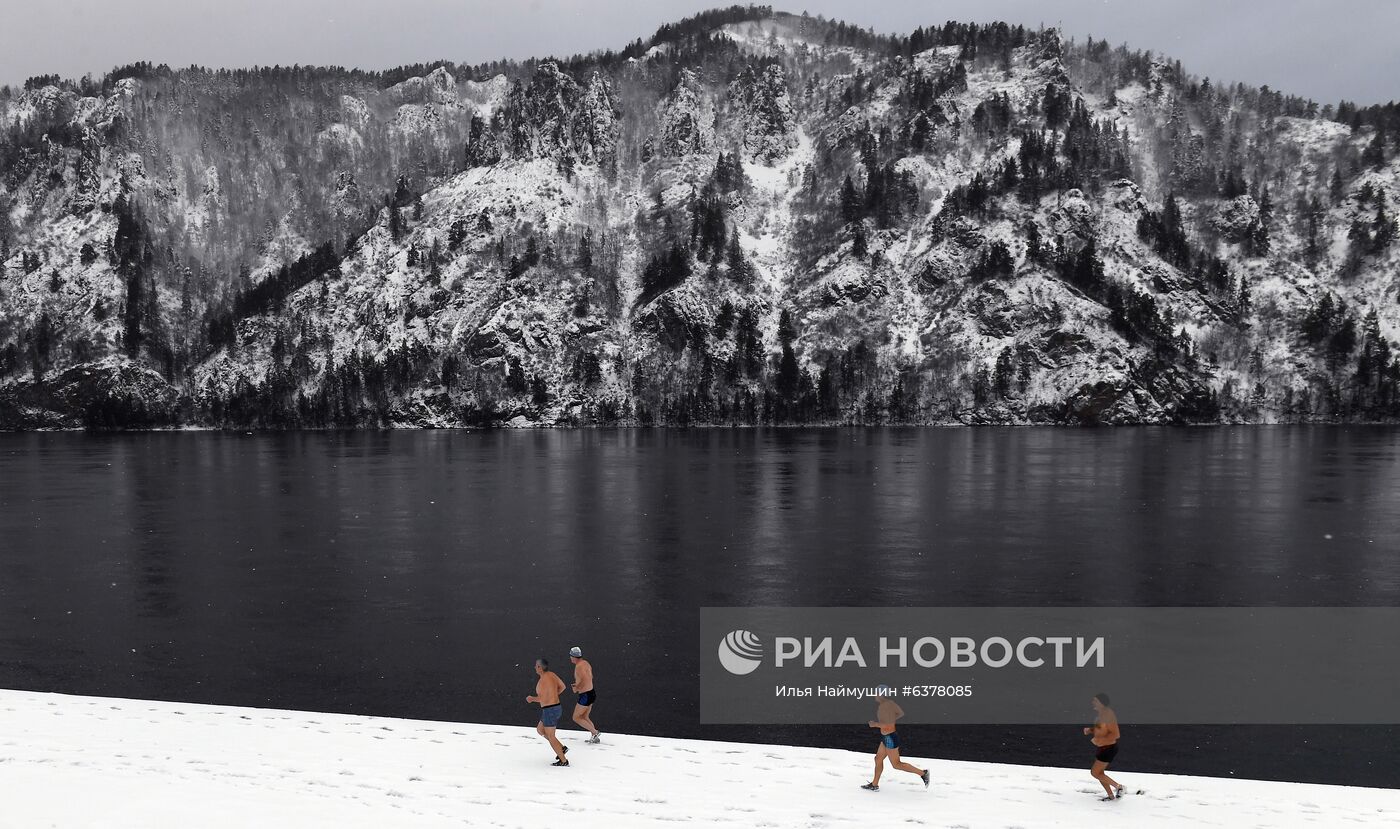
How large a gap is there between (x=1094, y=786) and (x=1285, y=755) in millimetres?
8175

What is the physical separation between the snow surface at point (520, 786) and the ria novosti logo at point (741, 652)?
9644 mm

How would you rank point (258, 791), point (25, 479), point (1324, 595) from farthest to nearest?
point (25, 479) → point (1324, 595) → point (258, 791)

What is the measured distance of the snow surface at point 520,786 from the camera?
53.8ft

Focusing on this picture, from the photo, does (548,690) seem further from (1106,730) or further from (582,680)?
(1106,730)

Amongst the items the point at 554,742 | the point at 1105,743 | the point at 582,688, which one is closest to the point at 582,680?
the point at 582,688

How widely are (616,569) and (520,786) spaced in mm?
29409

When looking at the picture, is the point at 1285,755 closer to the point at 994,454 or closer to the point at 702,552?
the point at 702,552

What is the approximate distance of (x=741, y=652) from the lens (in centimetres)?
3366

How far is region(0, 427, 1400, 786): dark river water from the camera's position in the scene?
2742cm

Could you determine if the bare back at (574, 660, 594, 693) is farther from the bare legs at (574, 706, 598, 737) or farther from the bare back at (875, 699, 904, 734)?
the bare back at (875, 699, 904, 734)

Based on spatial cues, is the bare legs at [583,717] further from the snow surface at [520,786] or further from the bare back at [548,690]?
the bare back at [548,690]

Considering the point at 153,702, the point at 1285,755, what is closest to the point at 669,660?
the point at 153,702

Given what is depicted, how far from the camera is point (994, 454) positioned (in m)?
130

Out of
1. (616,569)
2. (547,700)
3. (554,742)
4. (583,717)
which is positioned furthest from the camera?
(616,569)
